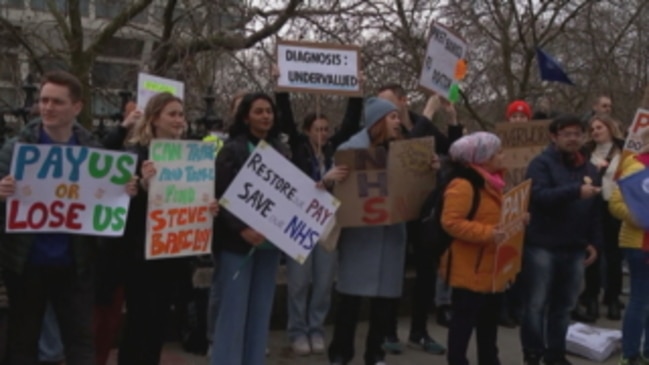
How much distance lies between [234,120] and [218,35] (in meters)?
6.72

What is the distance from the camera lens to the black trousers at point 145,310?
4223mm

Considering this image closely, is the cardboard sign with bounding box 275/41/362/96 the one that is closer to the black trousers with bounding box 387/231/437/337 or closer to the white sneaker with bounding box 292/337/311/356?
the black trousers with bounding box 387/231/437/337

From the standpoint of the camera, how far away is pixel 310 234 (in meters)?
4.69

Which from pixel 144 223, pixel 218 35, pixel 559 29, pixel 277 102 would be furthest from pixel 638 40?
pixel 144 223

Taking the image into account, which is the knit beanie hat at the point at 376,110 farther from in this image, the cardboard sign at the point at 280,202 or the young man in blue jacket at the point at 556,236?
the young man in blue jacket at the point at 556,236

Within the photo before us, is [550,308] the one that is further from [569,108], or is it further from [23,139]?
[569,108]

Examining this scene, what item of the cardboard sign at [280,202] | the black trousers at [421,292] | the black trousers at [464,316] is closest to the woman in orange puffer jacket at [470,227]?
the black trousers at [464,316]

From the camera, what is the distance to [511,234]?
4.75 meters

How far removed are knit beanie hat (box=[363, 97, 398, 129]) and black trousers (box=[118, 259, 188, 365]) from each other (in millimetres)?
1627

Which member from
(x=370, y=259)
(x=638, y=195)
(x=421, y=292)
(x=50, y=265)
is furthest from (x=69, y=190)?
(x=638, y=195)

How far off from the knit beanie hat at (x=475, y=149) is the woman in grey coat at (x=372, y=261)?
21.1 inches

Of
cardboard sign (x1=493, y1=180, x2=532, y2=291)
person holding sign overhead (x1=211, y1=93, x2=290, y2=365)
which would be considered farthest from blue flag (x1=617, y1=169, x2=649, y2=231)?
person holding sign overhead (x1=211, y1=93, x2=290, y2=365)

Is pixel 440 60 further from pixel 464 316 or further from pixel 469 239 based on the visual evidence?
pixel 464 316

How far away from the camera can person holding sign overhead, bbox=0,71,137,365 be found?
12.4ft
